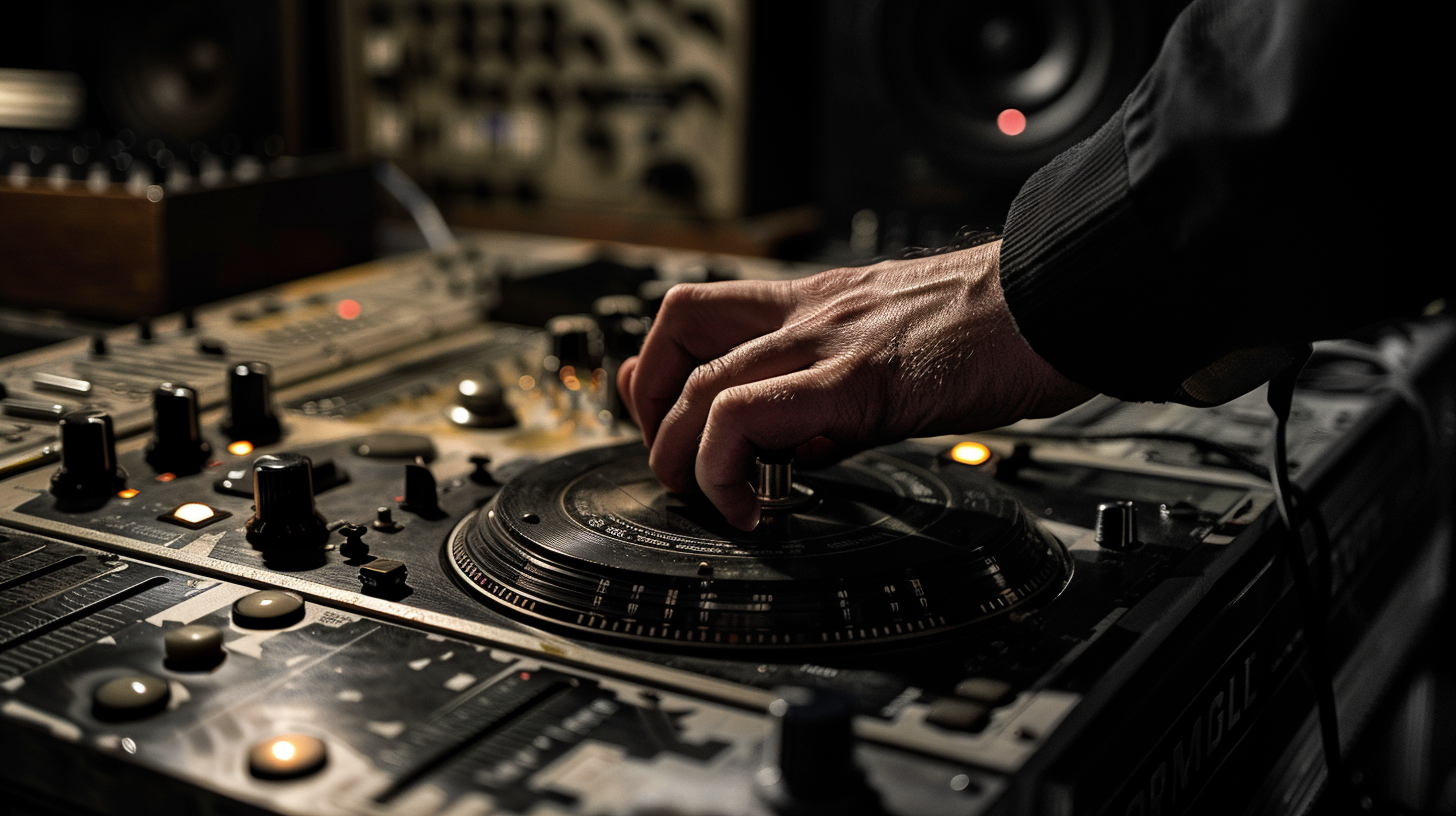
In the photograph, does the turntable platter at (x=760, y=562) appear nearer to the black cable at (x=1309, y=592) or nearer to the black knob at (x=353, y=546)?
the black knob at (x=353, y=546)

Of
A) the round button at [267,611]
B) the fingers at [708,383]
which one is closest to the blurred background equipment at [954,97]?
the fingers at [708,383]

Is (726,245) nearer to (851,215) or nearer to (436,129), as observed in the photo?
(851,215)

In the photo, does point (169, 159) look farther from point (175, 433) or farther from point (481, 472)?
point (481, 472)

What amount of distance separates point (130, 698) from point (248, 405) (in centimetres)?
52

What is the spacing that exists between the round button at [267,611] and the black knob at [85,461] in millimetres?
278

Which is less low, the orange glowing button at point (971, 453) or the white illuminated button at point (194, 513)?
the orange glowing button at point (971, 453)

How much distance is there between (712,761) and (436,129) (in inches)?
82.1

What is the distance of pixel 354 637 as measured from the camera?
770mm

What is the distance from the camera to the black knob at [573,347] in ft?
4.44

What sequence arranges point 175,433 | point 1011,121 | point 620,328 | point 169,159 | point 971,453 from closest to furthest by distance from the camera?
point 175,433
point 971,453
point 620,328
point 169,159
point 1011,121

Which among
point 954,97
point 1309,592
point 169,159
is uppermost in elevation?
point 954,97

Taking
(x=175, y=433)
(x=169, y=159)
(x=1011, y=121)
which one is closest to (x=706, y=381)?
(x=175, y=433)

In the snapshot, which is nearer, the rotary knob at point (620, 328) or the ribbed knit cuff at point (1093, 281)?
the ribbed knit cuff at point (1093, 281)

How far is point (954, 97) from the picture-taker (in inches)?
81.0
